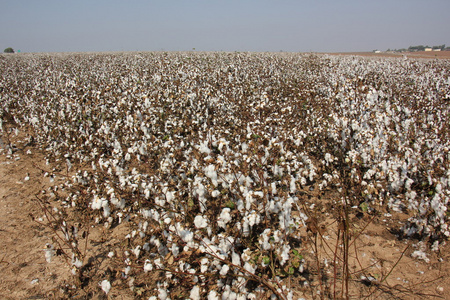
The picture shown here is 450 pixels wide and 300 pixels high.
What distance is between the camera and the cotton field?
10.3ft

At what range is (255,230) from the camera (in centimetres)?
384

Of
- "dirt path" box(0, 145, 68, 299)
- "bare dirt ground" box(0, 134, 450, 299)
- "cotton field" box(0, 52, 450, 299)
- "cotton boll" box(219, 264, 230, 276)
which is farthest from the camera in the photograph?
"dirt path" box(0, 145, 68, 299)

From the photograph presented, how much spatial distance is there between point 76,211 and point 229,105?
5.52 m

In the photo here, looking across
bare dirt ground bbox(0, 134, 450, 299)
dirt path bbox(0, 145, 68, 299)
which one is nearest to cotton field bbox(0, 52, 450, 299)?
bare dirt ground bbox(0, 134, 450, 299)

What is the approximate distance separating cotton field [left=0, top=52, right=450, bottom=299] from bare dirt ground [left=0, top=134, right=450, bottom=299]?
0.57ft

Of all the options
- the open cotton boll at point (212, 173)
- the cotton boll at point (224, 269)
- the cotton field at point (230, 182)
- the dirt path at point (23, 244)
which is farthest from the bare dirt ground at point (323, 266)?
the open cotton boll at point (212, 173)

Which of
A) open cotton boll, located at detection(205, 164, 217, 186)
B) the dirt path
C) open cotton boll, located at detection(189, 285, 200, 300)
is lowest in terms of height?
Answer: the dirt path

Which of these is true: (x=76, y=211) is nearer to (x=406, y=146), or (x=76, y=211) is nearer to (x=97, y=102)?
(x=97, y=102)

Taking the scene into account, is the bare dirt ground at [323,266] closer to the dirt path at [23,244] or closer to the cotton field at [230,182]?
the dirt path at [23,244]

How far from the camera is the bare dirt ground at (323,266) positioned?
3.27 meters

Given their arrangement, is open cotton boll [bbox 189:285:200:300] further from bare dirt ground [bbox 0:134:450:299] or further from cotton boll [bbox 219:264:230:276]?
bare dirt ground [bbox 0:134:450:299]

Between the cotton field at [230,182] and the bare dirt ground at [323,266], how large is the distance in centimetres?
17

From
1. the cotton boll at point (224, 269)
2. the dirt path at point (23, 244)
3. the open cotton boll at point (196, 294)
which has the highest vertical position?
the cotton boll at point (224, 269)

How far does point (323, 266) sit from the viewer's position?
364 cm
